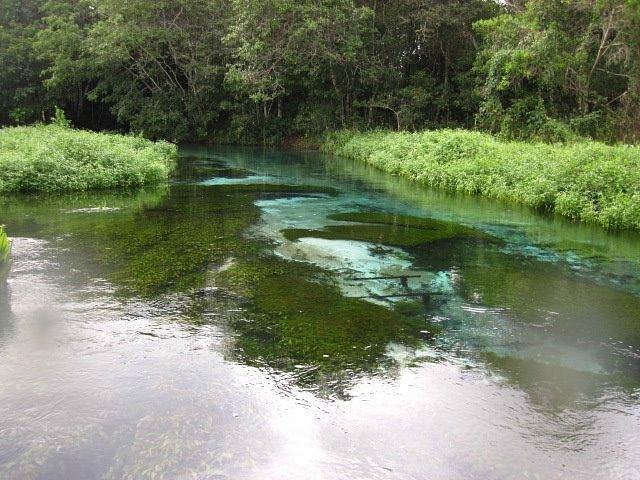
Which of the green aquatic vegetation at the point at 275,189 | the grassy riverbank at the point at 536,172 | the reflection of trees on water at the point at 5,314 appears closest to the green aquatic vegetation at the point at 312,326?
the reflection of trees on water at the point at 5,314

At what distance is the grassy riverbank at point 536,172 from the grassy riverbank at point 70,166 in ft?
24.8

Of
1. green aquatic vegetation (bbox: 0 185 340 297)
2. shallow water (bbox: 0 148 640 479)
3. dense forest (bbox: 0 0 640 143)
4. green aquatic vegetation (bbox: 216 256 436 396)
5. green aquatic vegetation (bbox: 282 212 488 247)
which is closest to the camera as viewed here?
shallow water (bbox: 0 148 640 479)

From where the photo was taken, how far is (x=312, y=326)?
5555mm

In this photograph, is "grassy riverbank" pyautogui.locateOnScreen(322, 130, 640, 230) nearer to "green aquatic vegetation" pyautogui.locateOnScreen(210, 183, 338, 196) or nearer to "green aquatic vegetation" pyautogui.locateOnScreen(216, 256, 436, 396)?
"green aquatic vegetation" pyautogui.locateOnScreen(210, 183, 338, 196)

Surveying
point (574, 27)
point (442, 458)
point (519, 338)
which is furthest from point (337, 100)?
point (442, 458)

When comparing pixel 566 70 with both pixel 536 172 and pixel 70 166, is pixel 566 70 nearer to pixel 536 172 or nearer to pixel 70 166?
pixel 536 172

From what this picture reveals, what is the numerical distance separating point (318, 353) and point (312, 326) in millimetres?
624

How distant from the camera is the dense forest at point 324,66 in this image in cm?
1878

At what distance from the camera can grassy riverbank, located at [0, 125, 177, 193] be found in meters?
12.9

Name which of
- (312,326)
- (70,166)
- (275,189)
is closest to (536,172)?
(275,189)

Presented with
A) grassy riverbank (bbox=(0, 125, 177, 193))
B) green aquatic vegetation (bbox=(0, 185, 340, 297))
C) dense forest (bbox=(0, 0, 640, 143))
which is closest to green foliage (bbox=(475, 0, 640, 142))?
dense forest (bbox=(0, 0, 640, 143))

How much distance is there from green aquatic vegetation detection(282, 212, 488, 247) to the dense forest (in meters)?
10.1

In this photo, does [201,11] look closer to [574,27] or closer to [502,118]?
[502,118]

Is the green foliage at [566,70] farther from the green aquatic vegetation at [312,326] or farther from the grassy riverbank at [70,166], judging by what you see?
the green aquatic vegetation at [312,326]
